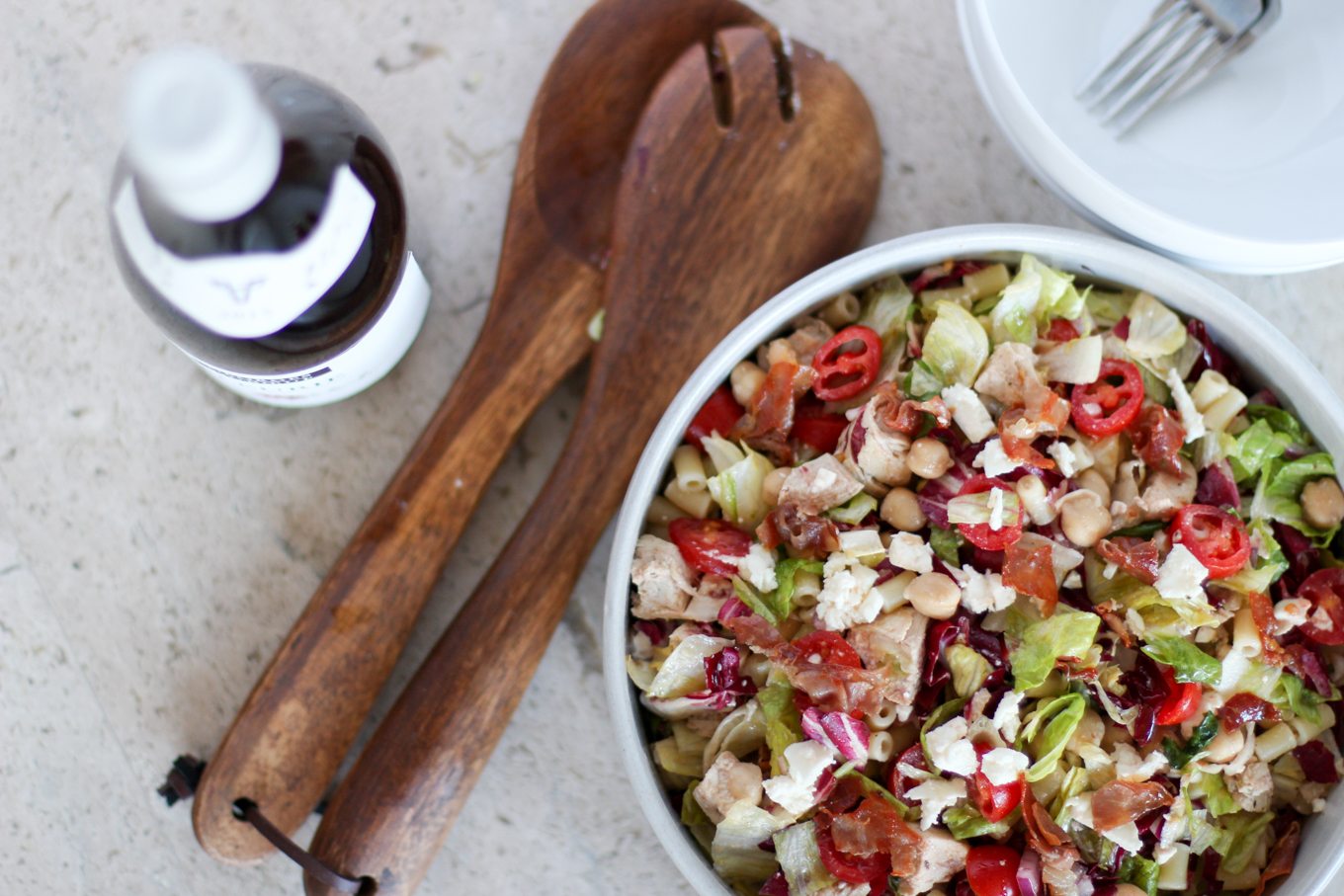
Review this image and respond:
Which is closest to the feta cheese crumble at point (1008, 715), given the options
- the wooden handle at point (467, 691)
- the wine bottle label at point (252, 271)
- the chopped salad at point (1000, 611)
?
the chopped salad at point (1000, 611)

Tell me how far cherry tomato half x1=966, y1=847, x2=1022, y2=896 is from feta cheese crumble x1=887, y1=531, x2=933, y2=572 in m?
0.31

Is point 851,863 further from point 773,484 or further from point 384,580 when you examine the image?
point 384,580

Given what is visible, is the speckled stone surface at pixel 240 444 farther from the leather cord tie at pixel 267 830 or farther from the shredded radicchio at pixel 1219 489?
the shredded radicchio at pixel 1219 489

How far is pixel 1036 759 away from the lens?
1.24 meters

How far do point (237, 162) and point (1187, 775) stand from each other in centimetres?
115

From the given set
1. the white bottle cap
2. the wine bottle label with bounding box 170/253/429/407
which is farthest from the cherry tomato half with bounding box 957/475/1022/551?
the white bottle cap

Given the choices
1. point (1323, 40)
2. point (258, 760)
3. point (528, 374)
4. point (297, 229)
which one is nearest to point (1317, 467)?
point (1323, 40)

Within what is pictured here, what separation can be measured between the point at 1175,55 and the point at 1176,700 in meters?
0.81

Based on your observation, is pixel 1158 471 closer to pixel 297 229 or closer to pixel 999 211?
pixel 999 211

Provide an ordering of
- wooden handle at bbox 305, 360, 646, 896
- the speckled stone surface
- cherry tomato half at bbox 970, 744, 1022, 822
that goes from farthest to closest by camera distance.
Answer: the speckled stone surface → wooden handle at bbox 305, 360, 646, 896 → cherry tomato half at bbox 970, 744, 1022, 822

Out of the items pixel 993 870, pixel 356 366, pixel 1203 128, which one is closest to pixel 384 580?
pixel 356 366

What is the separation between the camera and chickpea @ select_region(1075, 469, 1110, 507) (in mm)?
1297

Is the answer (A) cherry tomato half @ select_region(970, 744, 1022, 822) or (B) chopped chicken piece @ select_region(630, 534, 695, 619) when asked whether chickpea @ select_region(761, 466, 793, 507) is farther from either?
(A) cherry tomato half @ select_region(970, 744, 1022, 822)

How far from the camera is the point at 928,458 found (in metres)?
1.27
